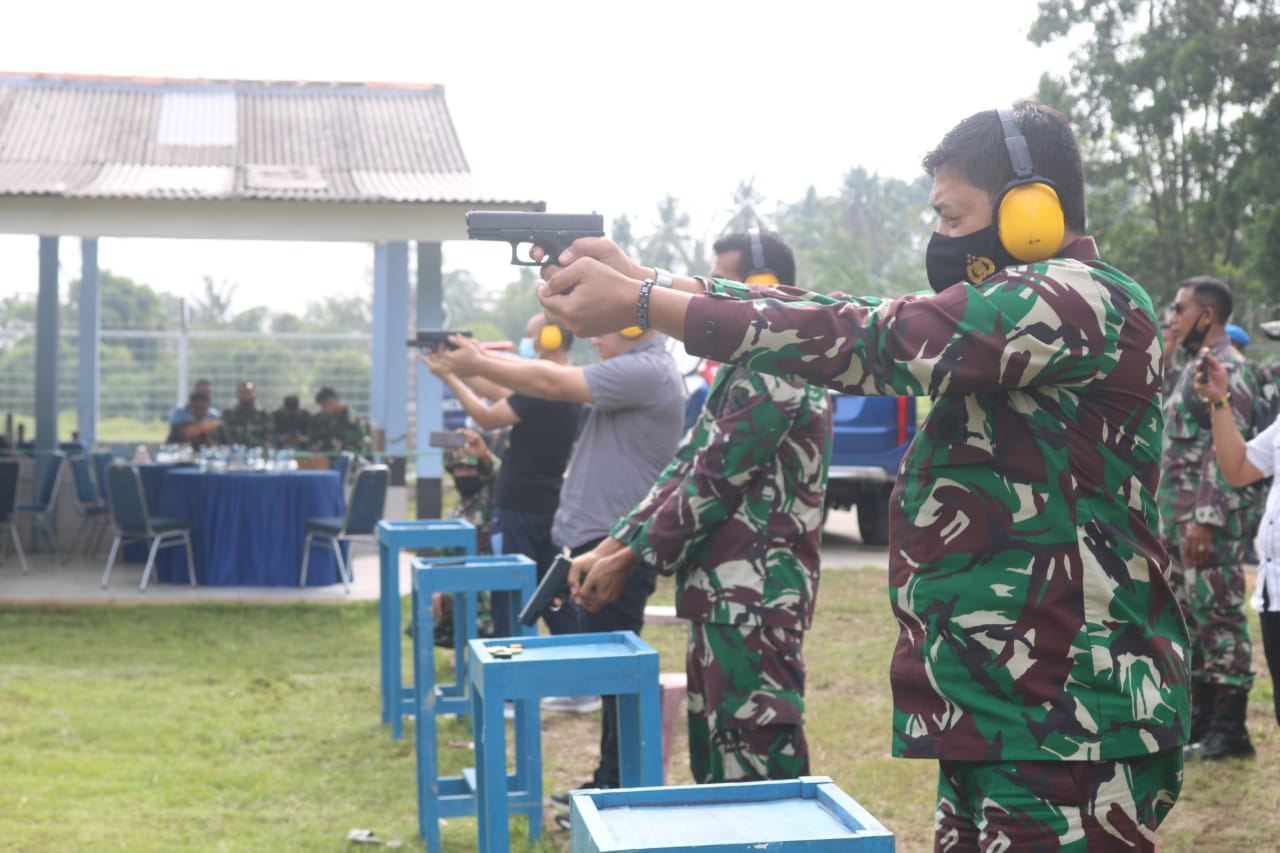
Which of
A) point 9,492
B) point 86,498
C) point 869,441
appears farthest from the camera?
point 869,441

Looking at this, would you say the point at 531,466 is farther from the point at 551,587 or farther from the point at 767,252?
the point at 767,252

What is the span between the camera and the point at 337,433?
49.4 ft

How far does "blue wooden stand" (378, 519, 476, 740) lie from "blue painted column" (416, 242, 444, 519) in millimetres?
5642

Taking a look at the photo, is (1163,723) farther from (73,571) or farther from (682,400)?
(73,571)

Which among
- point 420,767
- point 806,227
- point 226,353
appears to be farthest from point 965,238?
point 806,227

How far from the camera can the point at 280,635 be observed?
9.75 m

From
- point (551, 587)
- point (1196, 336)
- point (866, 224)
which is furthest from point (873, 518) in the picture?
point (866, 224)

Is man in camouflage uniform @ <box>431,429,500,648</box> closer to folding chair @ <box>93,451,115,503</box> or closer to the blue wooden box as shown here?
the blue wooden box

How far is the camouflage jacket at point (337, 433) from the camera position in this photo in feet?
48.5

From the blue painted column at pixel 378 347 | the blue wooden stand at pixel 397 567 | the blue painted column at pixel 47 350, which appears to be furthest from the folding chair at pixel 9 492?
the blue wooden stand at pixel 397 567

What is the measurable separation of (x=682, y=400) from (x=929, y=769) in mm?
2110

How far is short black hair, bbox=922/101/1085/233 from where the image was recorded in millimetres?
2223

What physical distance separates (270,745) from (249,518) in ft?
17.0

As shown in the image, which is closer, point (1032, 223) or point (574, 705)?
point (1032, 223)
